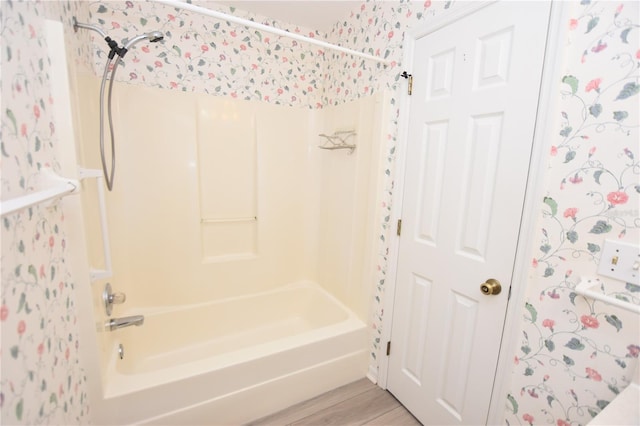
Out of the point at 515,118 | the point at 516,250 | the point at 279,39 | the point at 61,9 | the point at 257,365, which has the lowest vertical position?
the point at 257,365

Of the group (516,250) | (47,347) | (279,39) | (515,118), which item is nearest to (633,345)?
(516,250)

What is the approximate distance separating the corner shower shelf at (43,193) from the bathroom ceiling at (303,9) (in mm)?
1728

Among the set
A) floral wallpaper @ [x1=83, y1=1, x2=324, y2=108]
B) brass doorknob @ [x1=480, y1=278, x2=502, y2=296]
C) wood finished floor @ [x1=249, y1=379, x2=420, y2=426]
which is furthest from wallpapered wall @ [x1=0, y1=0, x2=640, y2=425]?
wood finished floor @ [x1=249, y1=379, x2=420, y2=426]

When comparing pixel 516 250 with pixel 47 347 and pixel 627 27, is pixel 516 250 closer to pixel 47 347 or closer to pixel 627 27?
pixel 627 27

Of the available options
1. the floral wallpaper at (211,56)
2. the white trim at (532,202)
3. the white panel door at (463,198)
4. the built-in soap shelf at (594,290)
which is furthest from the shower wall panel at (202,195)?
the built-in soap shelf at (594,290)

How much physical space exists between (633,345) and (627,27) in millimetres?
968

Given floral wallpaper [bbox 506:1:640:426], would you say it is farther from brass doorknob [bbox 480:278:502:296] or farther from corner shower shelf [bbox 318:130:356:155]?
corner shower shelf [bbox 318:130:356:155]

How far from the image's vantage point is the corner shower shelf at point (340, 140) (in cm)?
206

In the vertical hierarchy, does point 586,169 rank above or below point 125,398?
above

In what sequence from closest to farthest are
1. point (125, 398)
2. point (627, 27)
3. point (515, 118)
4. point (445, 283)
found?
point (627, 27), point (515, 118), point (125, 398), point (445, 283)

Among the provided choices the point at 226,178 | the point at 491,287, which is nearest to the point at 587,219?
the point at 491,287

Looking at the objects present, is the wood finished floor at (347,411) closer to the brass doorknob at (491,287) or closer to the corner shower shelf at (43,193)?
the brass doorknob at (491,287)

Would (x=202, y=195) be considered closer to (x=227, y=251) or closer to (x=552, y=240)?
(x=227, y=251)

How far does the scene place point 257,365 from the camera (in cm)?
156
